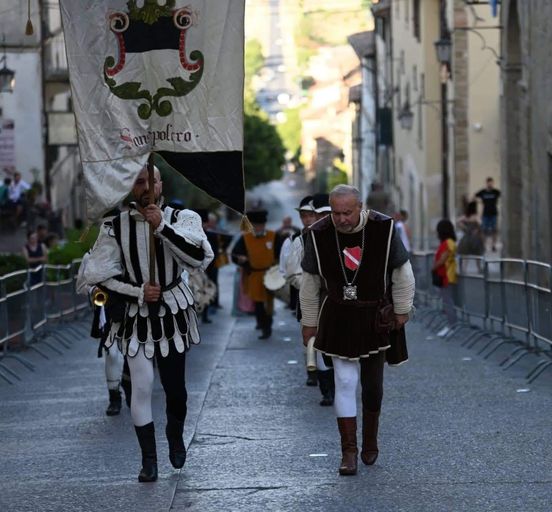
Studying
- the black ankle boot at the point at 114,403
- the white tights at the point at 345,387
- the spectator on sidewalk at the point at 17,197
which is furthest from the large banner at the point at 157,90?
the spectator on sidewalk at the point at 17,197

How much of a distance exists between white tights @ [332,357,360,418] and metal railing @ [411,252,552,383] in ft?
17.1

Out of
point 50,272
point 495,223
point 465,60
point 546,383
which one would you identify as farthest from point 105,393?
point 465,60

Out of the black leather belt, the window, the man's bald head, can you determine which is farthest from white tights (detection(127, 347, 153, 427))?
the window

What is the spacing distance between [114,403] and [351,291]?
4016mm

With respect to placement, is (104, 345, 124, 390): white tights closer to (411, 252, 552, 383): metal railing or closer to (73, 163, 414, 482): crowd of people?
(73, 163, 414, 482): crowd of people

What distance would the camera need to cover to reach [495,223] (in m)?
36.9

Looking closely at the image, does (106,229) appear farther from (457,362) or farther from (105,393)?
(457,362)

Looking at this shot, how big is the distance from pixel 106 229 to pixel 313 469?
6.13 feet

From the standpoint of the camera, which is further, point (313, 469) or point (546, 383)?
point (546, 383)

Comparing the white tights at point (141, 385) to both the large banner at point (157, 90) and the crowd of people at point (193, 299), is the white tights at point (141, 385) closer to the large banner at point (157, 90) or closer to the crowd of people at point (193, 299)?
the crowd of people at point (193, 299)

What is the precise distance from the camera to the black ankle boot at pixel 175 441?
9.53m

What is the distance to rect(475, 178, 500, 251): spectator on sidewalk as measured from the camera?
118ft

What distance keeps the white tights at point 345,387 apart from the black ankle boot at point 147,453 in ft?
3.57

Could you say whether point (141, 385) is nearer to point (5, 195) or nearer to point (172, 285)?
point (172, 285)
